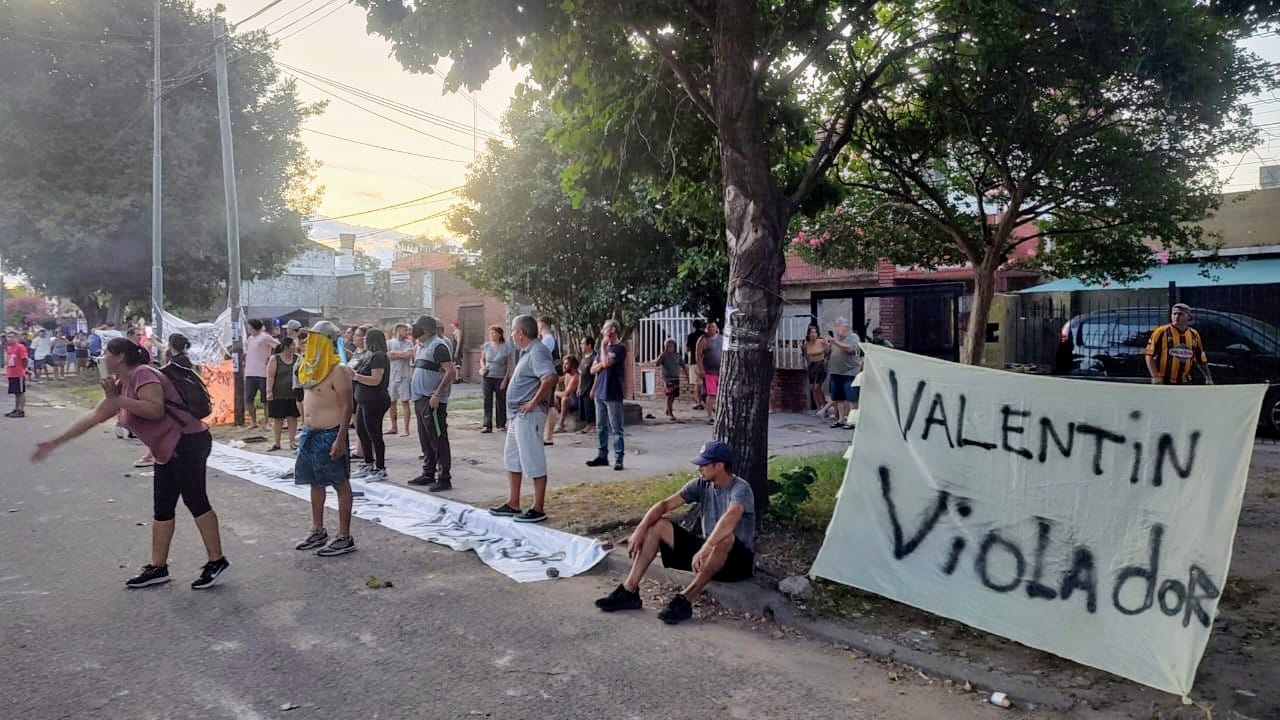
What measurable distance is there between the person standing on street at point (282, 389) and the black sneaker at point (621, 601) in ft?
23.8

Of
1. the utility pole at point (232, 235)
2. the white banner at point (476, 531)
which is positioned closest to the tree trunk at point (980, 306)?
the white banner at point (476, 531)

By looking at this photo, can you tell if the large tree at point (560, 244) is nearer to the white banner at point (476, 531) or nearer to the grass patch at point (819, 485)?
the grass patch at point (819, 485)

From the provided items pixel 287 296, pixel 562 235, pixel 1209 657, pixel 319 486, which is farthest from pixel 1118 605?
pixel 287 296

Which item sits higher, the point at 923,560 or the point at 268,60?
the point at 268,60

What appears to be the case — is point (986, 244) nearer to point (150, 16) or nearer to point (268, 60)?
point (268, 60)

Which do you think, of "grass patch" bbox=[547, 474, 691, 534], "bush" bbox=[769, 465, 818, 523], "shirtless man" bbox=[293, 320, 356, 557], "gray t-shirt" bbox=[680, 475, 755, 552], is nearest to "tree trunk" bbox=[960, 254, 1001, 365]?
"grass patch" bbox=[547, 474, 691, 534]

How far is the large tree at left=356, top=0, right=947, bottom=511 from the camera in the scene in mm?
6281

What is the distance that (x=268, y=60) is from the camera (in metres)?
28.3

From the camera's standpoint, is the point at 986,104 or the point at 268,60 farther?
the point at 268,60

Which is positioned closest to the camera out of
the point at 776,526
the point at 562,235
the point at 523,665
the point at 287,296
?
the point at 523,665

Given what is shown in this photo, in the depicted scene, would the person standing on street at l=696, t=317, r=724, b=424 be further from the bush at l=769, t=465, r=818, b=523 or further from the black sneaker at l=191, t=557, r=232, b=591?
the black sneaker at l=191, t=557, r=232, b=591

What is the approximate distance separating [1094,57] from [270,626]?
813 cm

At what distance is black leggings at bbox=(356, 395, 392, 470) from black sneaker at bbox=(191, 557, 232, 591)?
3.44 metres

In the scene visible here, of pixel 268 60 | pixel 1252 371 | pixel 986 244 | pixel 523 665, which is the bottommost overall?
pixel 523 665
